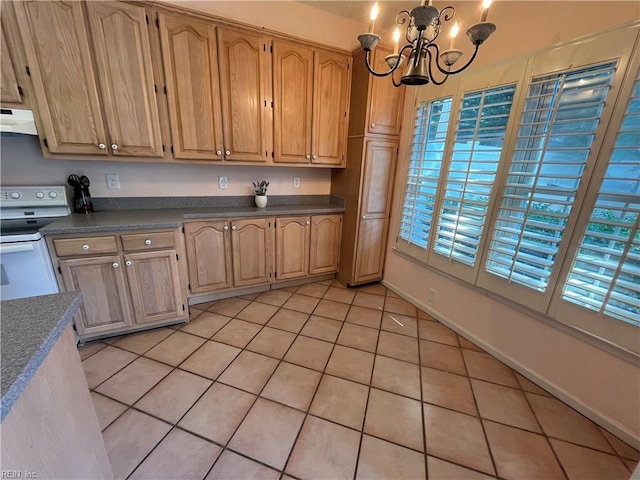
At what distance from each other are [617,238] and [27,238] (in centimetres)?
324

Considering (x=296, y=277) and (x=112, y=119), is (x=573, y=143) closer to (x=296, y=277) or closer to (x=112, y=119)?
(x=296, y=277)

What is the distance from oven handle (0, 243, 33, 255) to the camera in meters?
1.53

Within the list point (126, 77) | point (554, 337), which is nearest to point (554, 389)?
point (554, 337)

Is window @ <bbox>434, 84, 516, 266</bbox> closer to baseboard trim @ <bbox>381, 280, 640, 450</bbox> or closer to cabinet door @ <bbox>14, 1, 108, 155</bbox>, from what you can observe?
baseboard trim @ <bbox>381, 280, 640, 450</bbox>

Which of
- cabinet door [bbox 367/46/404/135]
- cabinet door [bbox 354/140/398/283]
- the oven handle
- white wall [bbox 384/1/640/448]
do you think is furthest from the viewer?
cabinet door [bbox 354/140/398/283]

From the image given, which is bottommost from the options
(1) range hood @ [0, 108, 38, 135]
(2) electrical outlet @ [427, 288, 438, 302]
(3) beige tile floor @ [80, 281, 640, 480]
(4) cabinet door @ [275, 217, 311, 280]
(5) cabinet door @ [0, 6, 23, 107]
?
(3) beige tile floor @ [80, 281, 640, 480]

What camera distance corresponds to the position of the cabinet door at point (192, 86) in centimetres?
196

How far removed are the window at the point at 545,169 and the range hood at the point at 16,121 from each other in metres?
3.15

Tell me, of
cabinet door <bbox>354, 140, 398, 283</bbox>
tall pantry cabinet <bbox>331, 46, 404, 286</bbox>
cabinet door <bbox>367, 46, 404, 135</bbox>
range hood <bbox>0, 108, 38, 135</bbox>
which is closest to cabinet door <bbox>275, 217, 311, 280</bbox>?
tall pantry cabinet <bbox>331, 46, 404, 286</bbox>

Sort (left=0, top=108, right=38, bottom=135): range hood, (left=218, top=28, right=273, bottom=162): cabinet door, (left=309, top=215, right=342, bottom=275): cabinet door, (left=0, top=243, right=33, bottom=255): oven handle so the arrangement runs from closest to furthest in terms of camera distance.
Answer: (left=0, top=243, right=33, bottom=255): oven handle < (left=0, top=108, right=38, bottom=135): range hood < (left=218, top=28, right=273, bottom=162): cabinet door < (left=309, top=215, right=342, bottom=275): cabinet door

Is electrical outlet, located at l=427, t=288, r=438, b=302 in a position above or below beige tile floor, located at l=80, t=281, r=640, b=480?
above

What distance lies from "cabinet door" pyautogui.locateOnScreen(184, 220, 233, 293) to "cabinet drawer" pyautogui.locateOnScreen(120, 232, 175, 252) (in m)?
0.24

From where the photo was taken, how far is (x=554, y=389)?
5.47 ft

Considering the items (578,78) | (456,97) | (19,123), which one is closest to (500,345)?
(578,78)
